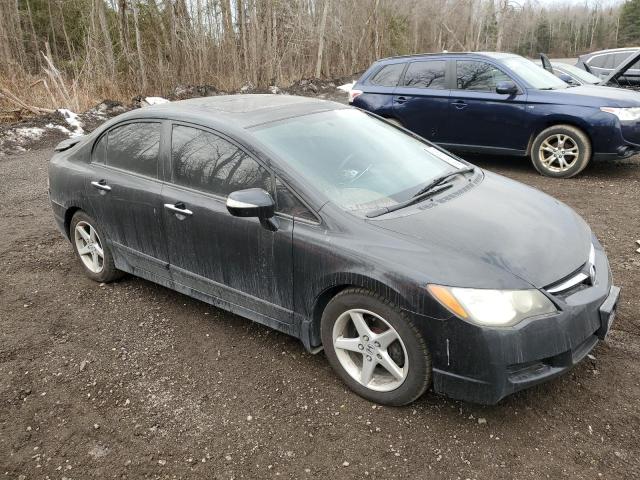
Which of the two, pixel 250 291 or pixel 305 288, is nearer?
pixel 305 288

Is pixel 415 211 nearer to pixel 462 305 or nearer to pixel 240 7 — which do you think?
pixel 462 305

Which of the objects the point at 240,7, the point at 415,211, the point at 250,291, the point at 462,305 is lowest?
the point at 250,291

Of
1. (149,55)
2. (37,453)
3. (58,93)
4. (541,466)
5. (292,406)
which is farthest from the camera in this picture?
(149,55)

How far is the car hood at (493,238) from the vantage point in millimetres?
2545

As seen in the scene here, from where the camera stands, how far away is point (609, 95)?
698 centimetres

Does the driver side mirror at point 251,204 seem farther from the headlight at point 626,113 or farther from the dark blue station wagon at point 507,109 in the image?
the headlight at point 626,113

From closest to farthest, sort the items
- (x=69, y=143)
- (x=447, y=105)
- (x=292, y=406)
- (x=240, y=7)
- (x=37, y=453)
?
(x=37, y=453)
(x=292, y=406)
(x=69, y=143)
(x=447, y=105)
(x=240, y=7)

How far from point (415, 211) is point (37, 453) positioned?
7.85 ft

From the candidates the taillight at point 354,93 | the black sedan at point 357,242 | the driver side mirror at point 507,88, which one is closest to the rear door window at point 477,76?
the driver side mirror at point 507,88

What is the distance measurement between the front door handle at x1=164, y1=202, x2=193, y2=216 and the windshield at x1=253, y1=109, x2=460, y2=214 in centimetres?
71

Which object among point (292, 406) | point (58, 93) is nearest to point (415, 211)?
point (292, 406)

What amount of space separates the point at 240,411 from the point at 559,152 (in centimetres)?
604

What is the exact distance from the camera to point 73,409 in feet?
9.96

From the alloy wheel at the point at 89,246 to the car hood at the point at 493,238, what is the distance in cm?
274
